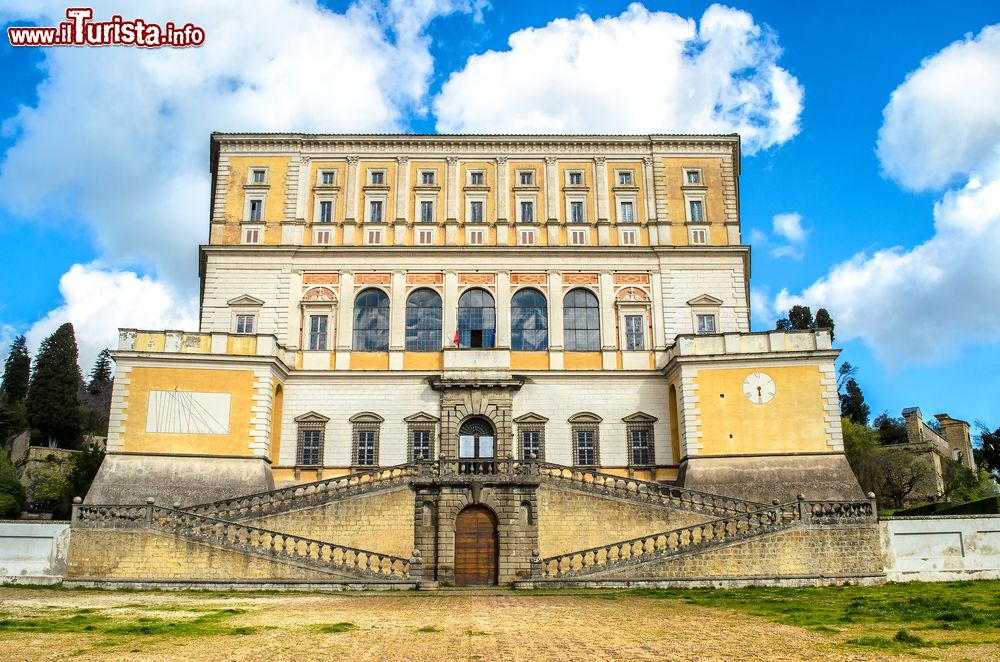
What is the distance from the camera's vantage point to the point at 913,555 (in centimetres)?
2611

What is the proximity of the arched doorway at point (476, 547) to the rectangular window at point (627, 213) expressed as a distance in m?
16.8

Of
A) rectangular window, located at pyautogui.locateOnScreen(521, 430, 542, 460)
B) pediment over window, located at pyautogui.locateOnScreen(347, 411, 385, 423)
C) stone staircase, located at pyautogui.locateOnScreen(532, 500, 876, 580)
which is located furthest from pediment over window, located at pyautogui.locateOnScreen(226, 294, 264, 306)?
stone staircase, located at pyautogui.locateOnScreen(532, 500, 876, 580)

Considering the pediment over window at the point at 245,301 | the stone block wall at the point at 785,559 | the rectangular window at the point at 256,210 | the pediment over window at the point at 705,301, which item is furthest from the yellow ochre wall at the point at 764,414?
the rectangular window at the point at 256,210

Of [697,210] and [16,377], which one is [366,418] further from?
[16,377]

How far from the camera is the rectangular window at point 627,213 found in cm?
3978

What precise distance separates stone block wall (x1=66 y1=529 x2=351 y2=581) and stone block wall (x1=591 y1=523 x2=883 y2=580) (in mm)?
9995

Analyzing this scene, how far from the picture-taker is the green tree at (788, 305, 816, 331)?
2525 inches

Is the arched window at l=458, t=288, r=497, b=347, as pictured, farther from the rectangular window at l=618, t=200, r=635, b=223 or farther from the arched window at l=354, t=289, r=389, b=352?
the rectangular window at l=618, t=200, r=635, b=223

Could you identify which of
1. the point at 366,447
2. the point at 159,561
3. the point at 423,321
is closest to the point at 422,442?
the point at 366,447

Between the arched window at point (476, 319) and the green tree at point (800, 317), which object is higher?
the green tree at point (800, 317)

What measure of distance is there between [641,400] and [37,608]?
A: 2425 centimetres

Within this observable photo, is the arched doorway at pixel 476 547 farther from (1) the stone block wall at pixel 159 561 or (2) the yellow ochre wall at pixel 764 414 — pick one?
(2) the yellow ochre wall at pixel 764 414

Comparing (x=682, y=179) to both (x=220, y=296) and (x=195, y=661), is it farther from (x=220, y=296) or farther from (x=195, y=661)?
(x=195, y=661)

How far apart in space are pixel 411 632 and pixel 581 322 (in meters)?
24.3
